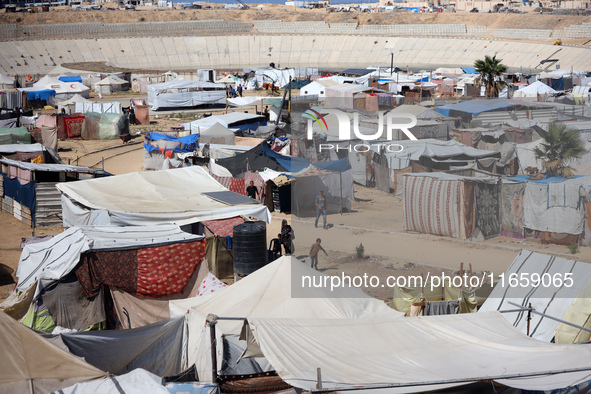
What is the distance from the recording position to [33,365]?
6.83 metres

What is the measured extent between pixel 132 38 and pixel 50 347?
73344 mm

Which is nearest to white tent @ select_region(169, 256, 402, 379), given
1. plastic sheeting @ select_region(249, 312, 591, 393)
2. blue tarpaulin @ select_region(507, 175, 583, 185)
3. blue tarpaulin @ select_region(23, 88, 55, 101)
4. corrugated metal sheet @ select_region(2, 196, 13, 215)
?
plastic sheeting @ select_region(249, 312, 591, 393)

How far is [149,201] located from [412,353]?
9.27 metres

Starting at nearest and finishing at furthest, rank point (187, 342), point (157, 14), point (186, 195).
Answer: point (187, 342) → point (186, 195) → point (157, 14)

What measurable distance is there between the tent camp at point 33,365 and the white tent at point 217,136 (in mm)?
17175

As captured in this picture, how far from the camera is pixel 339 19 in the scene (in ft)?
298

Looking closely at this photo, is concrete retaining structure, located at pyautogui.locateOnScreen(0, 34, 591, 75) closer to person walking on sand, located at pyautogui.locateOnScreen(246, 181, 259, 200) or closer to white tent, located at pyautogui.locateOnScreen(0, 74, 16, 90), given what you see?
white tent, located at pyautogui.locateOnScreen(0, 74, 16, 90)

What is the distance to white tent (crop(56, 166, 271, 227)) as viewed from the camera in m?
13.8

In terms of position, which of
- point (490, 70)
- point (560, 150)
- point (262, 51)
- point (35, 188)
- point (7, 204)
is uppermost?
point (262, 51)

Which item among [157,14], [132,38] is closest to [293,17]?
[157,14]

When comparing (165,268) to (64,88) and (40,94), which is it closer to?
(40,94)

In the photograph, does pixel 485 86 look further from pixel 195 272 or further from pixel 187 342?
pixel 187 342

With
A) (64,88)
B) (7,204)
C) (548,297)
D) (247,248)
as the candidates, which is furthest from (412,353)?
(64,88)

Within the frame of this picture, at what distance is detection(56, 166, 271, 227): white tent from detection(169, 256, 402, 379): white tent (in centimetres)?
489
